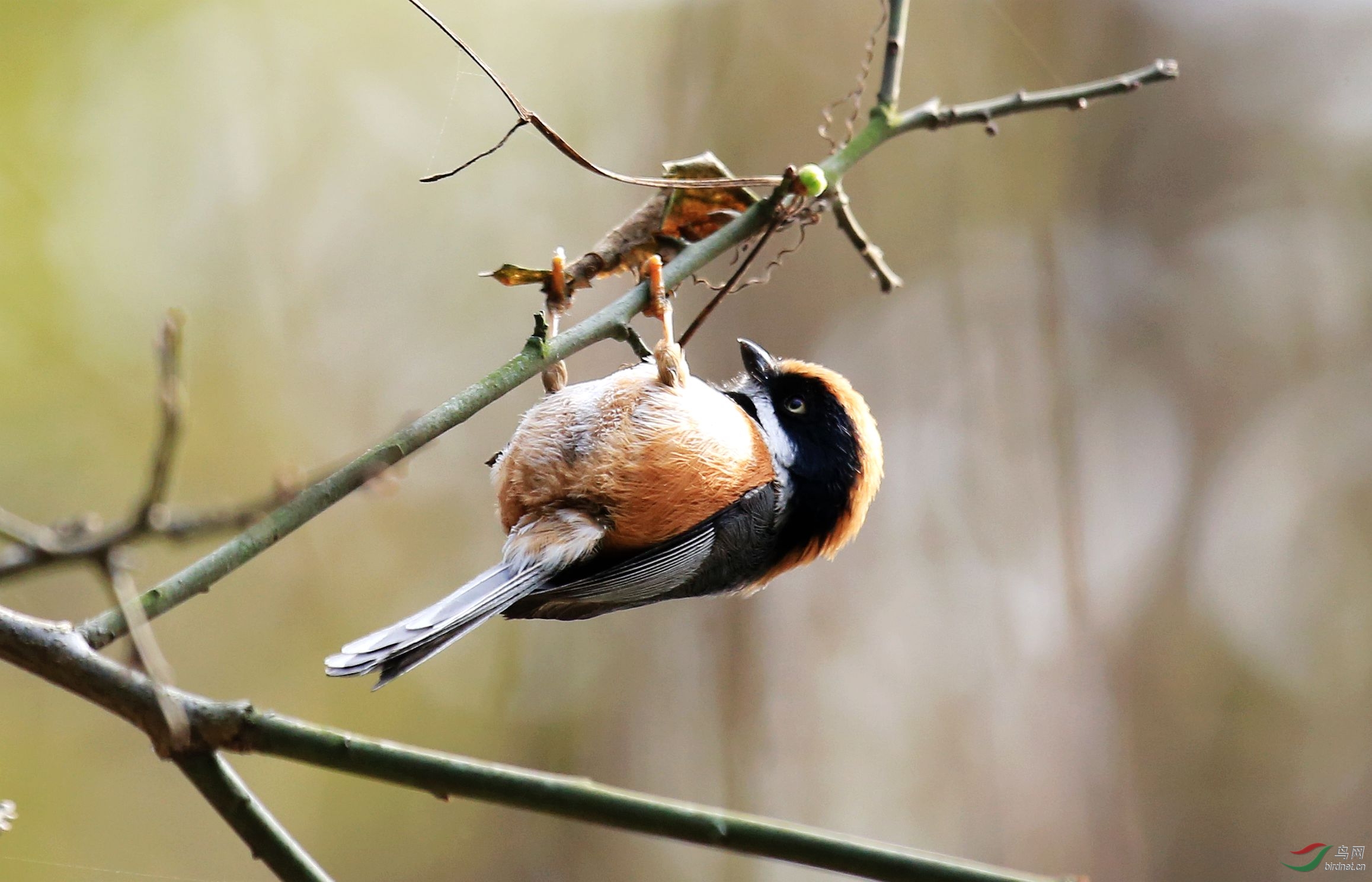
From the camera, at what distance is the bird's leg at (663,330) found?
172 centimetres

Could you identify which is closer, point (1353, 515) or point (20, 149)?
point (20, 149)

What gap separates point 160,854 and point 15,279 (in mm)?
2967

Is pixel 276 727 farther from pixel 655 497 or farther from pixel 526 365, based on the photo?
pixel 655 497

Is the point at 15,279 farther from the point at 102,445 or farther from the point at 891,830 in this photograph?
the point at 891,830

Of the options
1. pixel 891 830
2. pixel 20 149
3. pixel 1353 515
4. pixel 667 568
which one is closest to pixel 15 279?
pixel 20 149

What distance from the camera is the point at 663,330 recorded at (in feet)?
6.54

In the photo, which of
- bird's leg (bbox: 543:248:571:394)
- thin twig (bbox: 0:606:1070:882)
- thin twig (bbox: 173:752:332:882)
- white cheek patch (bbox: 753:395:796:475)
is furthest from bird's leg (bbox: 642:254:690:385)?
thin twig (bbox: 173:752:332:882)

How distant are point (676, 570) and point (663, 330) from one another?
20.1 inches

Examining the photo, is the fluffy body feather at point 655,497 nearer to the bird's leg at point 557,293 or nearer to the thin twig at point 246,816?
the bird's leg at point 557,293

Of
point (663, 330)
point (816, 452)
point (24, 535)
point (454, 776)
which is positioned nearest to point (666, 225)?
point (663, 330)

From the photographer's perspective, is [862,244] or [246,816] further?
[862,244]

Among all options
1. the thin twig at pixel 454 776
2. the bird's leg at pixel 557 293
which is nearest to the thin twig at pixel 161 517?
the thin twig at pixel 454 776

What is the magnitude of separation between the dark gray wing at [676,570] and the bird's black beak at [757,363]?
0.36m

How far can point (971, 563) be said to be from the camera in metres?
5.91
